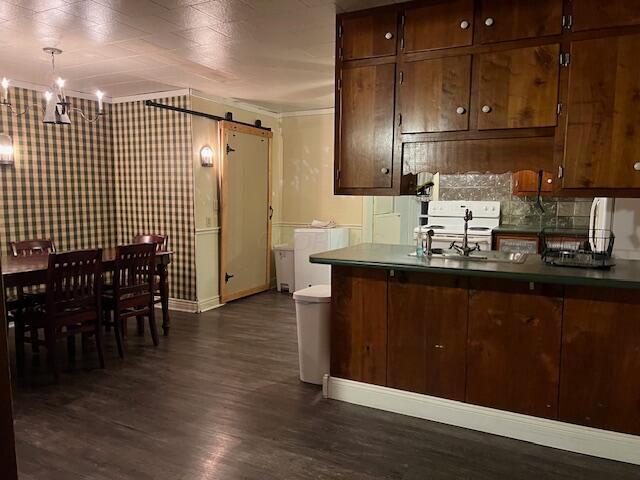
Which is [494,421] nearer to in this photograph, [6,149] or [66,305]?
[66,305]

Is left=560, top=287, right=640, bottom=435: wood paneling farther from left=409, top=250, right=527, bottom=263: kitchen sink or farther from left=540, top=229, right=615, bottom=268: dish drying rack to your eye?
left=409, top=250, right=527, bottom=263: kitchen sink

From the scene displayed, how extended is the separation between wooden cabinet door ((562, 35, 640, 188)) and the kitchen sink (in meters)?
0.61

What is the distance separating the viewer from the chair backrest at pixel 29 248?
435cm

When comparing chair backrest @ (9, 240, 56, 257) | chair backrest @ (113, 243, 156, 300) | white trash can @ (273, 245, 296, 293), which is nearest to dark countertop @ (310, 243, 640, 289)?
chair backrest @ (113, 243, 156, 300)

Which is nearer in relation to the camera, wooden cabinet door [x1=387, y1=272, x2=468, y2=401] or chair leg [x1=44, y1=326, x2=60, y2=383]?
wooden cabinet door [x1=387, y1=272, x2=468, y2=401]

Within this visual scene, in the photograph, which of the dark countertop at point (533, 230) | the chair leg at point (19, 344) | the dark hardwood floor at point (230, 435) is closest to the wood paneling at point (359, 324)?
the dark hardwood floor at point (230, 435)

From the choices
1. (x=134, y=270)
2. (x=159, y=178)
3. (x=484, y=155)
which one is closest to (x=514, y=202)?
(x=484, y=155)

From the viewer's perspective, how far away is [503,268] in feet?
8.88

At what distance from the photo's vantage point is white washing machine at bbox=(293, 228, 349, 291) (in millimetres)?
6090

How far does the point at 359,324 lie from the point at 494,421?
1.00m

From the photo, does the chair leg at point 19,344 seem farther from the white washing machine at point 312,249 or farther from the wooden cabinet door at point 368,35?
the white washing machine at point 312,249

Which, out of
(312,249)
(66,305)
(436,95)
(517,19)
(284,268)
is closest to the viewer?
(517,19)

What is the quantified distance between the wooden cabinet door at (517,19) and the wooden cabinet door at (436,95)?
182 mm

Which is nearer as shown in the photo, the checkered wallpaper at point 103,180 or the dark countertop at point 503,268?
the dark countertop at point 503,268
